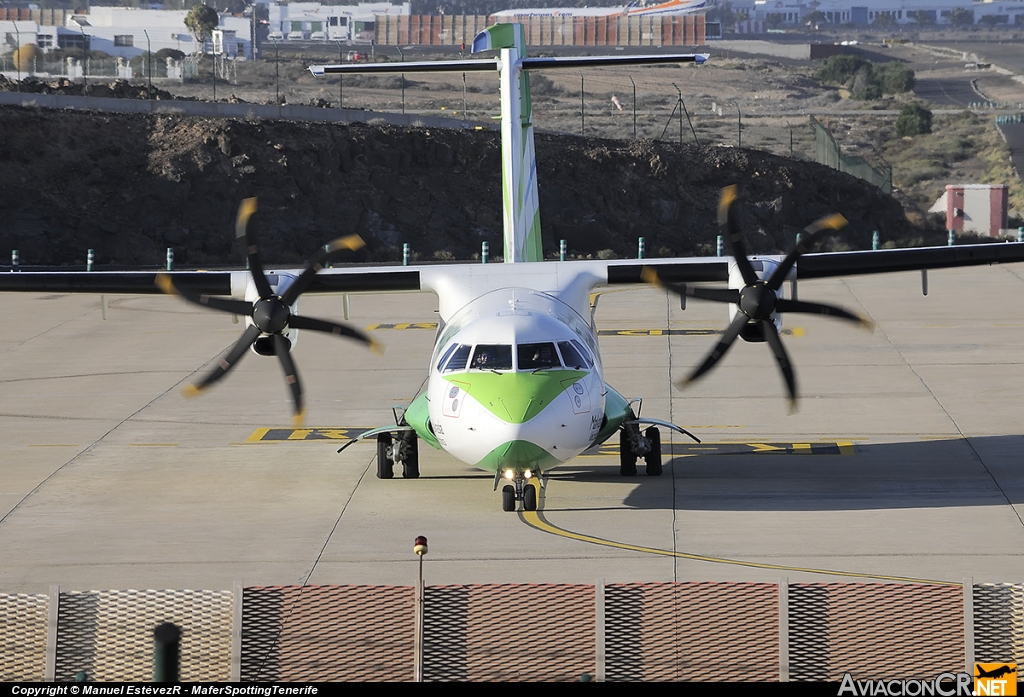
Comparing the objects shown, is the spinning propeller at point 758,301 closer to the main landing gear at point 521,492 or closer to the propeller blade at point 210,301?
the main landing gear at point 521,492

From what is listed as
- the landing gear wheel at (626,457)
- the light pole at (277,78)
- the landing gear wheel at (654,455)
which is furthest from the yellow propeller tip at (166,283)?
the light pole at (277,78)

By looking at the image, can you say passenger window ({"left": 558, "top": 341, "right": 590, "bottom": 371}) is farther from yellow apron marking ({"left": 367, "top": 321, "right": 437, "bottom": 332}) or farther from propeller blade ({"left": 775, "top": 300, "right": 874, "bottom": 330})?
yellow apron marking ({"left": 367, "top": 321, "right": 437, "bottom": 332})

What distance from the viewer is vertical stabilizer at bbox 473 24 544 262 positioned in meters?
23.9

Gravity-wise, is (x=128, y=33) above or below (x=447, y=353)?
above

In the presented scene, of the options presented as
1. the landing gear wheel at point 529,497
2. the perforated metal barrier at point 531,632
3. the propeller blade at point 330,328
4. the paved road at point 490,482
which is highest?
the propeller blade at point 330,328

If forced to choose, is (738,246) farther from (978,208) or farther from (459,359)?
(978,208)

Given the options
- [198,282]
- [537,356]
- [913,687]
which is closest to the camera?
[913,687]

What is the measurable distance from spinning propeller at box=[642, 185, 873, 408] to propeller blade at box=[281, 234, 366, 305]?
459cm

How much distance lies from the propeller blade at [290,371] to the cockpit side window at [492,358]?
2.58 m

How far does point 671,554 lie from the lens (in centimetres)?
1694

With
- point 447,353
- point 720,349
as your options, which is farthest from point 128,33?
point 720,349

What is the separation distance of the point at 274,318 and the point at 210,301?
3.62ft

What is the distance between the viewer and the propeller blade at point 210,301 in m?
20.0

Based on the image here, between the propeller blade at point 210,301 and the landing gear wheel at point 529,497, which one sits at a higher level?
the propeller blade at point 210,301
